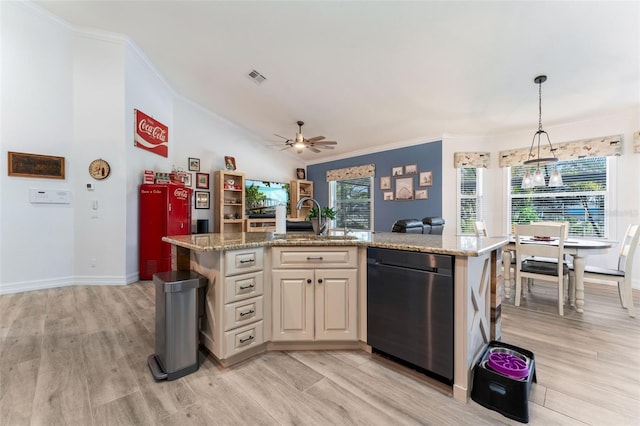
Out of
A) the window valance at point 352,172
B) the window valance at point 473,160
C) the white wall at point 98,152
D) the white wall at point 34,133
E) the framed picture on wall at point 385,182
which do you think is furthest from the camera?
the window valance at point 352,172

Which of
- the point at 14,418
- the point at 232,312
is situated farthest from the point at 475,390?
the point at 14,418

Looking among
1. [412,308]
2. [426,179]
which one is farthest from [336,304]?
[426,179]

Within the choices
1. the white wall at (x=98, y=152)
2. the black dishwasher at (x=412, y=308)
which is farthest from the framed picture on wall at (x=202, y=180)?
the black dishwasher at (x=412, y=308)

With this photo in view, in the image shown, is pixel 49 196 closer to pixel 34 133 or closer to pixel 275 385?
pixel 34 133

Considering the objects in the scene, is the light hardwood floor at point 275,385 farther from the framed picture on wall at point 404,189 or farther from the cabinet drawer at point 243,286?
the framed picture on wall at point 404,189

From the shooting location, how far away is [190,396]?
157cm

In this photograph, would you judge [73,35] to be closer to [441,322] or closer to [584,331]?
[441,322]

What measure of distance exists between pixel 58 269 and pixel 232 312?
3.53 meters

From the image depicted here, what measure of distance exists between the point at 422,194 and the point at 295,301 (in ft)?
14.0

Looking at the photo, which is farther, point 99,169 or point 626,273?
point 99,169

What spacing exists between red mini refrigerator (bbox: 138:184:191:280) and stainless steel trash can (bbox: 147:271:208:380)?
2.57m

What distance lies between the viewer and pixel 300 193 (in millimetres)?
7574

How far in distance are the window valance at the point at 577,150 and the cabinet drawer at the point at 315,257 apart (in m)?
4.40

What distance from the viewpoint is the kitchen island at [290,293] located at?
6.08ft
